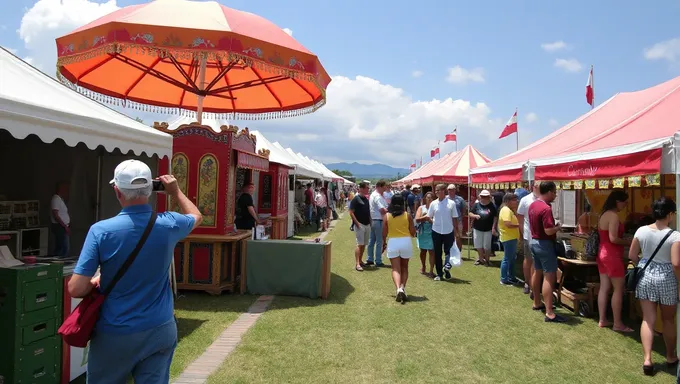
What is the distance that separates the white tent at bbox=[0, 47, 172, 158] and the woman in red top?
16.4 feet

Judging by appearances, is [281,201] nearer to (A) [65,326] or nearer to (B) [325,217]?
(B) [325,217]

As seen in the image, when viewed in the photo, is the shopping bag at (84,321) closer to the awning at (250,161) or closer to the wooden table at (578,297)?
the awning at (250,161)

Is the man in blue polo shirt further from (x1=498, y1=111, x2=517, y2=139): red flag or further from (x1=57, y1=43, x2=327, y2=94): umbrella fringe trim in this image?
(x1=498, y1=111, x2=517, y2=139): red flag

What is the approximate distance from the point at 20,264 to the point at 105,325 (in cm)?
181

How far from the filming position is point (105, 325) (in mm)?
1977

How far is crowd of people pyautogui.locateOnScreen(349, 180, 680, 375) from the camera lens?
3.98m

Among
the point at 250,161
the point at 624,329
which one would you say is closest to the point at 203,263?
the point at 250,161

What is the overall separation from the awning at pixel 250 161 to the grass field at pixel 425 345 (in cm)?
223

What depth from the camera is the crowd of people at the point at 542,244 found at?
13.1ft

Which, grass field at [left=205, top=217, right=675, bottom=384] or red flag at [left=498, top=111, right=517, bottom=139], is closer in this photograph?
grass field at [left=205, top=217, right=675, bottom=384]

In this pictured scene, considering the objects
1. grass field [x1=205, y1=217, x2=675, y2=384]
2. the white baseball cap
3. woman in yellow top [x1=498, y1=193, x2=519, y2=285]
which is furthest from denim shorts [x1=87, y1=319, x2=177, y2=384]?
woman in yellow top [x1=498, y1=193, x2=519, y2=285]

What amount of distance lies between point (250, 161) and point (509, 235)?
4.58 metres

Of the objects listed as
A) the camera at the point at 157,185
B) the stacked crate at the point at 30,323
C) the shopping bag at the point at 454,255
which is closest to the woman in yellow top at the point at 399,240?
the shopping bag at the point at 454,255

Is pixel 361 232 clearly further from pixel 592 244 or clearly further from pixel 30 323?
pixel 30 323
